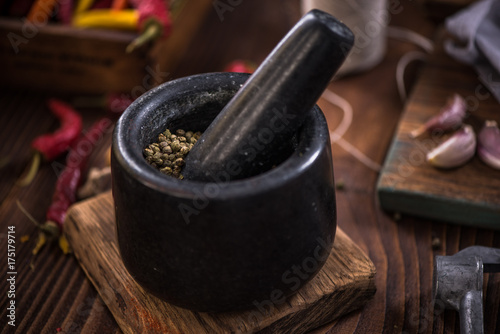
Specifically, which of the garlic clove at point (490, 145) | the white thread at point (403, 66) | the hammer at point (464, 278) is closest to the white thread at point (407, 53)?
the white thread at point (403, 66)

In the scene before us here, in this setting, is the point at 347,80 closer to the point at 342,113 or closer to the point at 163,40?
the point at 342,113

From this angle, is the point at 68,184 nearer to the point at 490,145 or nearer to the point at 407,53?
the point at 490,145

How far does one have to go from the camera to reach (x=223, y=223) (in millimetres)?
743

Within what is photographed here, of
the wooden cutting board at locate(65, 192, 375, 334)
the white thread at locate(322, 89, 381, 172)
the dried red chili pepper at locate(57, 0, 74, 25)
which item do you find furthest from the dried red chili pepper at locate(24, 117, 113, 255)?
the white thread at locate(322, 89, 381, 172)

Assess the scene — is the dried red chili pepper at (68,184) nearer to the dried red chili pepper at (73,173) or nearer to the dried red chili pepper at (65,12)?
the dried red chili pepper at (73,173)

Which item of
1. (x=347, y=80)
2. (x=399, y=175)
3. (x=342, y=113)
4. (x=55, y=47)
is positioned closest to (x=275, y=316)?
(x=399, y=175)

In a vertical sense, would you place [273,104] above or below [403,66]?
above

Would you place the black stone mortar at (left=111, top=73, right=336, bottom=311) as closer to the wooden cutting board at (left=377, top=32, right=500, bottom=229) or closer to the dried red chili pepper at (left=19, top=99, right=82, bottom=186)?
the wooden cutting board at (left=377, top=32, right=500, bottom=229)

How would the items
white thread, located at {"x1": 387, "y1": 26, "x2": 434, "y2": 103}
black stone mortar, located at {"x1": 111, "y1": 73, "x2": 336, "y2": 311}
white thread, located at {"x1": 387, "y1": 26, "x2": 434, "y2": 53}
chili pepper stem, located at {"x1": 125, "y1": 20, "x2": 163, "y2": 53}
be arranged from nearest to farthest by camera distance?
1. black stone mortar, located at {"x1": 111, "y1": 73, "x2": 336, "y2": 311}
2. chili pepper stem, located at {"x1": 125, "y1": 20, "x2": 163, "y2": 53}
3. white thread, located at {"x1": 387, "y1": 26, "x2": 434, "y2": 103}
4. white thread, located at {"x1": 387, "y1": 26, "x2": 434, "y2": 53}

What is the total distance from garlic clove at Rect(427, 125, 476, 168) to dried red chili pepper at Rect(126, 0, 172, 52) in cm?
76

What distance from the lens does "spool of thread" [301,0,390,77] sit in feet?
4.93

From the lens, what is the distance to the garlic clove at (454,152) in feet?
3.85

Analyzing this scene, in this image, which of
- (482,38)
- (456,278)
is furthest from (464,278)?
(482,38)

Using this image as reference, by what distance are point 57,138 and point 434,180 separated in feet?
2.93
